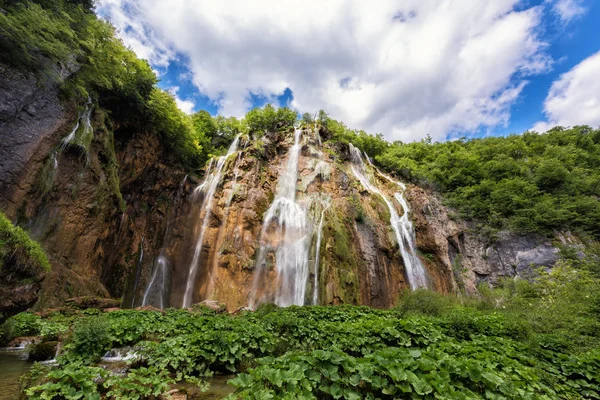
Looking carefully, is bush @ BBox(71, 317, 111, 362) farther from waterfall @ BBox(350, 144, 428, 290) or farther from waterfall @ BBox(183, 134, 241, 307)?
waterfall @ BBox(350, 144, 428, 290)

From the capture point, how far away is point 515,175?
2731cm

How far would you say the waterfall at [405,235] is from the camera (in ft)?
62.4

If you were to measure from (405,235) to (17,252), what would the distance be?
70.3 feet

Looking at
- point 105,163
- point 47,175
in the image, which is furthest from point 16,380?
point 105,163

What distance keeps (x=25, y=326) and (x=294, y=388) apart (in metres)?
9.83

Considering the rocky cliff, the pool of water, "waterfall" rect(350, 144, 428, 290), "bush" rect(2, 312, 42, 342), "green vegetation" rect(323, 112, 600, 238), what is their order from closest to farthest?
the pool of water < "bush" rect(2, 312, 42, 342) < the rocky cliff < "waterfall" rect(350, 144, 428, 290) < "green vegetation" rect(323, 112, 600, 238)

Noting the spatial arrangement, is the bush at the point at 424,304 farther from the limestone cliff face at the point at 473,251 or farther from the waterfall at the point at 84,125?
the waterfall at the point at 84,125

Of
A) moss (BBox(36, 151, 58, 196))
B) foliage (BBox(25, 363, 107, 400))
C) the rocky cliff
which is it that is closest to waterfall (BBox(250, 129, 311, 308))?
the rocky cliff

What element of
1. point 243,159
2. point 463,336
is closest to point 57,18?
point 243,159

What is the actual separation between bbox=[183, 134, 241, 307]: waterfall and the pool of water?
10.9 m

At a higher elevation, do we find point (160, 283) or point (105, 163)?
point (105, 163)

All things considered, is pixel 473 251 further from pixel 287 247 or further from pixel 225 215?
pixel 225 215

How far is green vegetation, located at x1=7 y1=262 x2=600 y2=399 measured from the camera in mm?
3145

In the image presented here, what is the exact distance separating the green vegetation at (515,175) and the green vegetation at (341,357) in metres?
13.9
